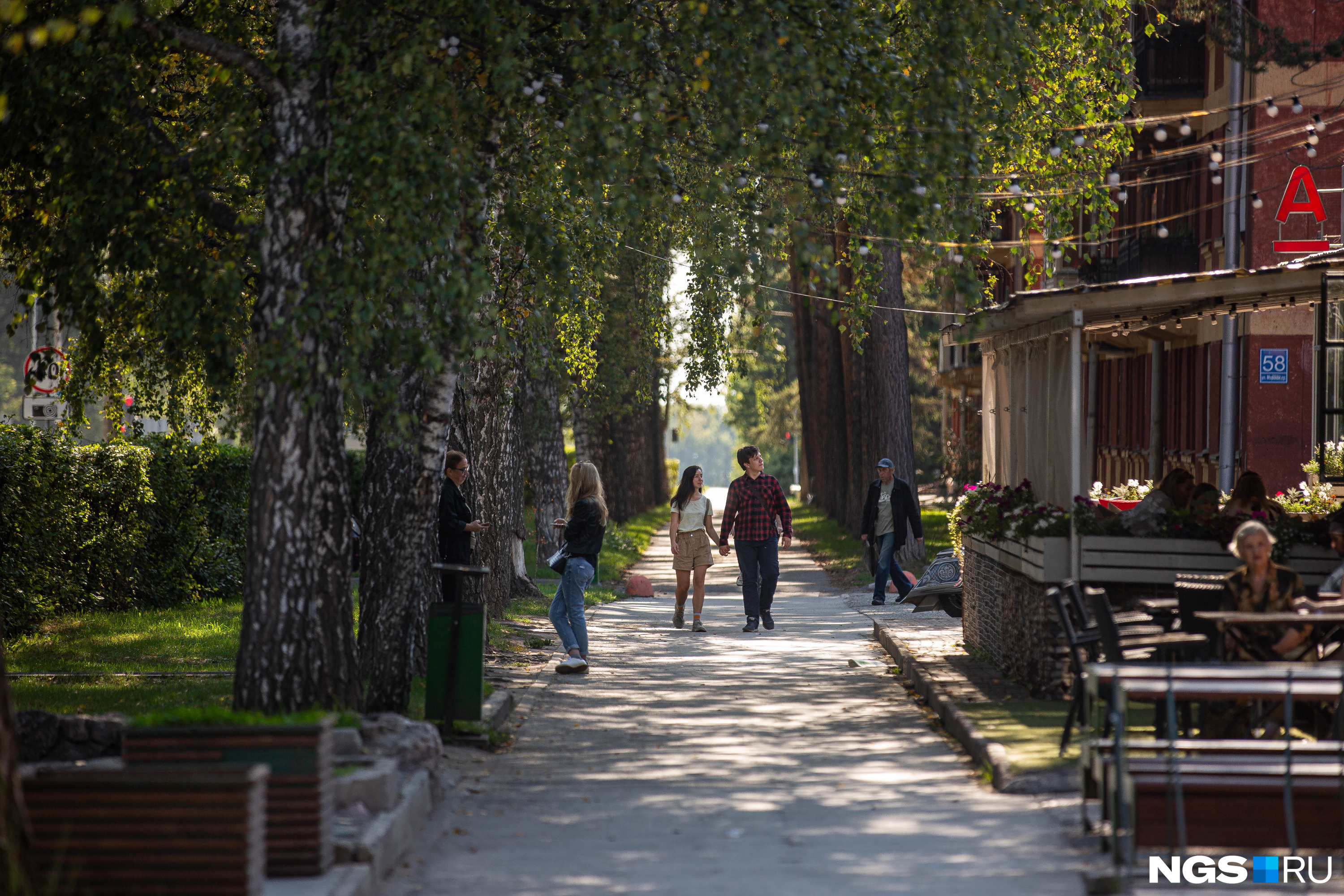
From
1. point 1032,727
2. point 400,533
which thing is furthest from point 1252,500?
point 400,533

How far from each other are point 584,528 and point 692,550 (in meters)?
4.15

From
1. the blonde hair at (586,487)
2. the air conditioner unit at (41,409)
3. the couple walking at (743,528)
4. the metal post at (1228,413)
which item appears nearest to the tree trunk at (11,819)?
the blonde hair at (586,487)

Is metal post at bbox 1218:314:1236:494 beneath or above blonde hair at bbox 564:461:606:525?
above

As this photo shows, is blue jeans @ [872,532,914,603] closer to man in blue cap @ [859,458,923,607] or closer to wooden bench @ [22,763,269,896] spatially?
man in blue cap @ [859,458,923,607]

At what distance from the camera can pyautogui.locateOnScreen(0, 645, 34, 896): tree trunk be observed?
15.4ft

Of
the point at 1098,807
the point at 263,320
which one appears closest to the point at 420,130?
the point at 263,320

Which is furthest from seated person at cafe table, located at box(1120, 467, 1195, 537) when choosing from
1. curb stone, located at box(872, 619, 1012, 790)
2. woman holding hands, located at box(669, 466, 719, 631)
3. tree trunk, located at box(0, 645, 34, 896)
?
tree trunk, located at box(0, 645, 34, 896)

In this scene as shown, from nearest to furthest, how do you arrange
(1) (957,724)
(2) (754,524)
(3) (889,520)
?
(1) (957,724)
(2) (754,524)
(3) (889,520)

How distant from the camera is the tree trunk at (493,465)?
639 inches

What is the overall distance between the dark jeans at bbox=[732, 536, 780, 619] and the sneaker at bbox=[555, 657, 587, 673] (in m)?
3.93

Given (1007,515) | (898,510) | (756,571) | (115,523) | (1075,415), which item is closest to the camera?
(1075,415)

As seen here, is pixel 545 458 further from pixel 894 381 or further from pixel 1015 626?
pixel 1015 626

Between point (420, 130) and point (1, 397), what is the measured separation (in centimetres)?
11850

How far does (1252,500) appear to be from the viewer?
36.3 feet
